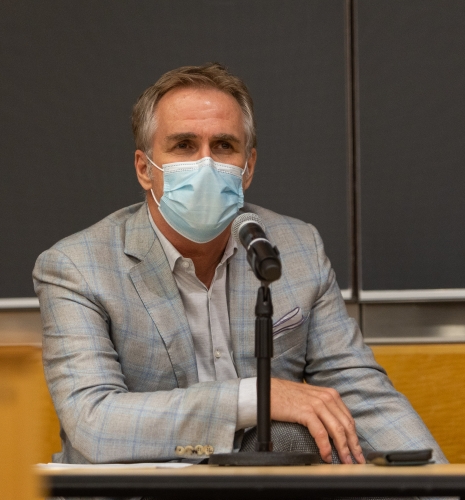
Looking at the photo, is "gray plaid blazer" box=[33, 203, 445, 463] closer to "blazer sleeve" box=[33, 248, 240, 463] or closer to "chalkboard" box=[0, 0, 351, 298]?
"blazer sleeve" box=[33, 248, 240, 463]

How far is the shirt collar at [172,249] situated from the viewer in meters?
2.41

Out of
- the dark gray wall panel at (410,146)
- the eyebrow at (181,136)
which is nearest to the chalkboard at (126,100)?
the dark gray wall panel at (410,146)

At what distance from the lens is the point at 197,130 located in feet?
7.93

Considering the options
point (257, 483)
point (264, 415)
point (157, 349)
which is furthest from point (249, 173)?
point (257, 483)

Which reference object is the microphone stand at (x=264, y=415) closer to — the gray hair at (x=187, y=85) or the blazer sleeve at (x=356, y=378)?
the blazer sleeve at (x=356, y=378)

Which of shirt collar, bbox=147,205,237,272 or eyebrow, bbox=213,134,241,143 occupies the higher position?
eyebrow, bbox=213,134,241,143

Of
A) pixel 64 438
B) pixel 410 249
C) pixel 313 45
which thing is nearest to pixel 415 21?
pixel 313 45

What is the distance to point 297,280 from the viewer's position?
2520mm

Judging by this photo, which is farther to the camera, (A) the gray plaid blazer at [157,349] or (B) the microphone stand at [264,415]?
(A) the gray plaid blazer at [157,349]

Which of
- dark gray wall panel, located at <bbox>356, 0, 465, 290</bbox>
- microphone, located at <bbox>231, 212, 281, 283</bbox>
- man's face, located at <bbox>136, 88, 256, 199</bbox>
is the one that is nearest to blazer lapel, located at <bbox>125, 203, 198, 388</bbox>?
man's face, located at <bbox>136, 88, 256, 199</bbox>

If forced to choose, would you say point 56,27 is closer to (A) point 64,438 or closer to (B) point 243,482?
(A) point 64,438

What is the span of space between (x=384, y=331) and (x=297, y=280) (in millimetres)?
669

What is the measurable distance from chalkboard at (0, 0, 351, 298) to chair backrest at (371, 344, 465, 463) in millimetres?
349

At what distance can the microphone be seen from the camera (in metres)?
1.51
